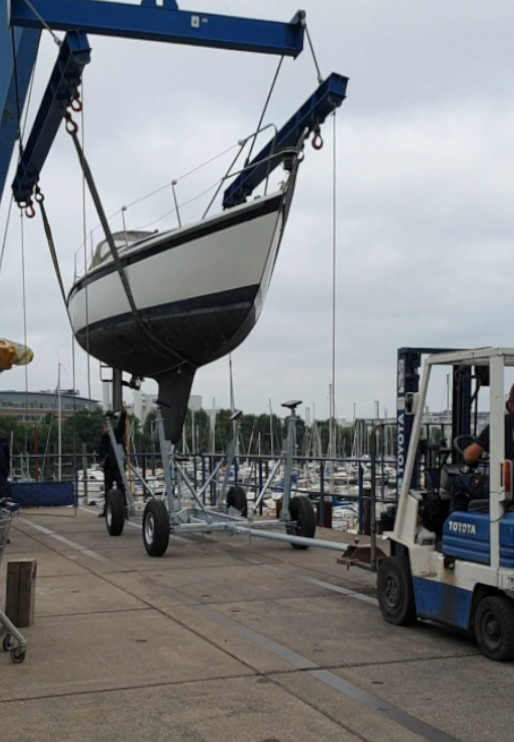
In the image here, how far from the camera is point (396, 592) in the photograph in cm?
743

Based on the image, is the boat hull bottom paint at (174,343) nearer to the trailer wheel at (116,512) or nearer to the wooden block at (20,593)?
the trailer wheel at (116,512)

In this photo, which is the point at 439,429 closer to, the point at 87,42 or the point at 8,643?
the point at 8,643

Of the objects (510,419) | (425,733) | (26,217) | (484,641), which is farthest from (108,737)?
(26,217)

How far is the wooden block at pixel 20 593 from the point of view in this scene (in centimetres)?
731

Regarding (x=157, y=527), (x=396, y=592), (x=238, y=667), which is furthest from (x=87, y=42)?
(x=238, y=667)

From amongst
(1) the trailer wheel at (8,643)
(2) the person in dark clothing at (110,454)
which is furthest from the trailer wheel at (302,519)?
(1) the trailer wheel at (8,643)

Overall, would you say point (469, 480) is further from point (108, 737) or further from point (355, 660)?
point (108, 737)

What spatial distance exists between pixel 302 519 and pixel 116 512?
322 cm

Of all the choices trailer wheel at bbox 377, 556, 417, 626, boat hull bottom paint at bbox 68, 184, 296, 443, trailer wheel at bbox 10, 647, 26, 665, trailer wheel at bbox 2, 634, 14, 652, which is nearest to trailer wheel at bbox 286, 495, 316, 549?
boat hull bottom paint at bbox 68, 184, 296, 443

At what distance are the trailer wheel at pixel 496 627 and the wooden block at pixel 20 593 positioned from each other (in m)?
3.60

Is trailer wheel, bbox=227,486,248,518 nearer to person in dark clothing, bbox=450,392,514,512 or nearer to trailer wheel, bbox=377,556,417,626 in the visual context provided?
trailer wheel, bbox=377,556,417,626

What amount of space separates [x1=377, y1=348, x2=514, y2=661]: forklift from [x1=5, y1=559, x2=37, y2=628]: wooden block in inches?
117

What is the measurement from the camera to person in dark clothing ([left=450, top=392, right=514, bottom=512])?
647cm

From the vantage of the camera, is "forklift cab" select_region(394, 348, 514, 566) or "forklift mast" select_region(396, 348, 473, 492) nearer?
"forklift cab" select_region(394, 348, 514, 566)
